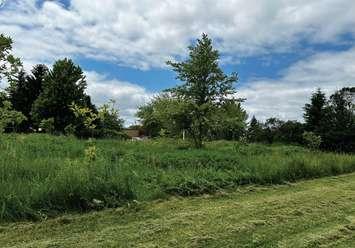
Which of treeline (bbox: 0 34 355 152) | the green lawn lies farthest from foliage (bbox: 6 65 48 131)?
the green lawn

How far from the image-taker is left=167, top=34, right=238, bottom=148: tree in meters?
22.8

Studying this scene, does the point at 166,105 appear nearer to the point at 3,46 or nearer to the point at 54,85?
the point at 3,46

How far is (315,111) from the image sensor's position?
63.2 meters

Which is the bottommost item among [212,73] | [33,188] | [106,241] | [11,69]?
[106,241]

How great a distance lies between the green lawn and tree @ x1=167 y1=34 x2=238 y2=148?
13747mm

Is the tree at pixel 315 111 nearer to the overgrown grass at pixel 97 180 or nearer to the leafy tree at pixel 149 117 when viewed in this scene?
the leafy tree at pixel 149 117

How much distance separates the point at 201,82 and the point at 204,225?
1692 centimetres

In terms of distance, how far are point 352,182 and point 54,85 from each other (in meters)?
36.0

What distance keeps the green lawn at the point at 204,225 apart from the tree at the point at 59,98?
36.1 m

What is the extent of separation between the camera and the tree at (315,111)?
205ft

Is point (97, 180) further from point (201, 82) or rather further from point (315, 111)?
point (315, 111)

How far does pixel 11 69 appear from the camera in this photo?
743cm

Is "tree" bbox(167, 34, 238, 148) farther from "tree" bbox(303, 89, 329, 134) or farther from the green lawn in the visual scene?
"tree" bbox(303, 89, 329, 134)

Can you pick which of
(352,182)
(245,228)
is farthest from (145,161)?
(245,228)
